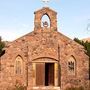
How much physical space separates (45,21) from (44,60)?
3.40m

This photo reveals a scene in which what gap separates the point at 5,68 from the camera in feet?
93.5

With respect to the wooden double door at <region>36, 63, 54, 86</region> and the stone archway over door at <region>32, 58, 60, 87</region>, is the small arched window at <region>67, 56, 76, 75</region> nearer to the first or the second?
the stone archway over door at <region>32, 58, 60, 87</region>

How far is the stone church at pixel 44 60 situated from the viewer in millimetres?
28625

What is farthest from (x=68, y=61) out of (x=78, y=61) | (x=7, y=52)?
(x=7, y=52)

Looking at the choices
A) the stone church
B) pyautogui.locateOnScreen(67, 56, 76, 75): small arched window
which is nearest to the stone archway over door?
the stone church

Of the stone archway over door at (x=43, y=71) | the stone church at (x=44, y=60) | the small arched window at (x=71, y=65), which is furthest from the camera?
the small arched window at (x=71, y=65)

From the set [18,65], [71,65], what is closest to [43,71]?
[18,65]

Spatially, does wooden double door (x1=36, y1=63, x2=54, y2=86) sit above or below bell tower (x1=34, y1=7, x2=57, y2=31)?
below

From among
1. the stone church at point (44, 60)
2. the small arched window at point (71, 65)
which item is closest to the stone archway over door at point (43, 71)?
the stone church at point (44, 60)

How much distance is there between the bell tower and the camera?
96.3 ft

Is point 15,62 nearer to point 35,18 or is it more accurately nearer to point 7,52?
point 7,52

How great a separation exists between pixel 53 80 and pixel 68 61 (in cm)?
213

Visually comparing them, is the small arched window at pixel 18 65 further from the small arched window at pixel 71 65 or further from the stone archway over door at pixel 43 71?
the small arched window at pixel 71 65

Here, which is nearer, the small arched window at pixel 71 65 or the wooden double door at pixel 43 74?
the wooden double door at pixel 43 74
